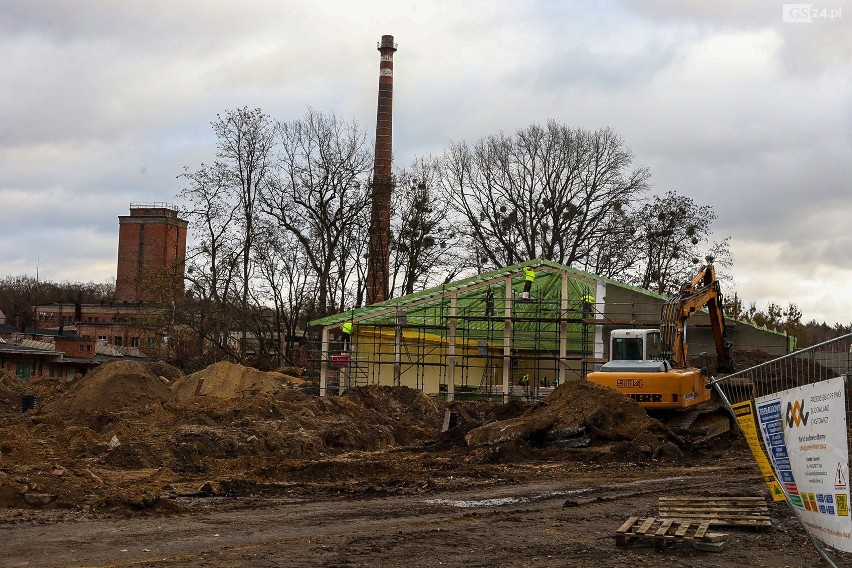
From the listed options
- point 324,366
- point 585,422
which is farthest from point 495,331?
point 585,422

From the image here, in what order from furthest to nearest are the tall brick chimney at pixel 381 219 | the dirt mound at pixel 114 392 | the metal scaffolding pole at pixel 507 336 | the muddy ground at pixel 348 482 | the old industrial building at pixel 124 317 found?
the tall brick chimney at pixel 381 219, the old industrial building at pixel 124 317, the metal scaffolding pole at pixel 507 336, the dirt mound at pixel 114 392, the muddy ground at pixel 348 482

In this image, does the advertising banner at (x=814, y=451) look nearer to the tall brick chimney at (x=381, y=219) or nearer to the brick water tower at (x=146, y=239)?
the tall brick chimney at (x=381, y=219)

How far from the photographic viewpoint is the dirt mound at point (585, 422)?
23.2 m

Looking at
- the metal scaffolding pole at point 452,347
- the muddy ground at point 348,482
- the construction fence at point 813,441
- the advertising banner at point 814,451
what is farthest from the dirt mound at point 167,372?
the advertising banner at point 814,451

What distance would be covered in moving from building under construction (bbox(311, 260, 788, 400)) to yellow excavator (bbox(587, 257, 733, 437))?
9807 mm

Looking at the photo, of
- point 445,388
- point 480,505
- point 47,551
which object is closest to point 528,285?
point 445,388

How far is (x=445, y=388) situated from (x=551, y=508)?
29192 millimetres

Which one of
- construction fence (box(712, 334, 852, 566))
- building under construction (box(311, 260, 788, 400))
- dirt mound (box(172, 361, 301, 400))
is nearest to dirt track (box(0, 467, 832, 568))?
construction fence (box(712, 334, 852, 566))

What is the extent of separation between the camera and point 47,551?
1044cm

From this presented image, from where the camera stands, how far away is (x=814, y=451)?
7.40 meters

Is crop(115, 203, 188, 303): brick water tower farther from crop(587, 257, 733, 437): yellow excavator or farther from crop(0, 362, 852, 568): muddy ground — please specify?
crop(587, 257, 733, 437): yellow excavator

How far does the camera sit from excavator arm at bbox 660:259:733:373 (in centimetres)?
2614

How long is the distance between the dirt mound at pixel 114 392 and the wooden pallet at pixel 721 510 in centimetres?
1980

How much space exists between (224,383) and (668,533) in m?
28.3
